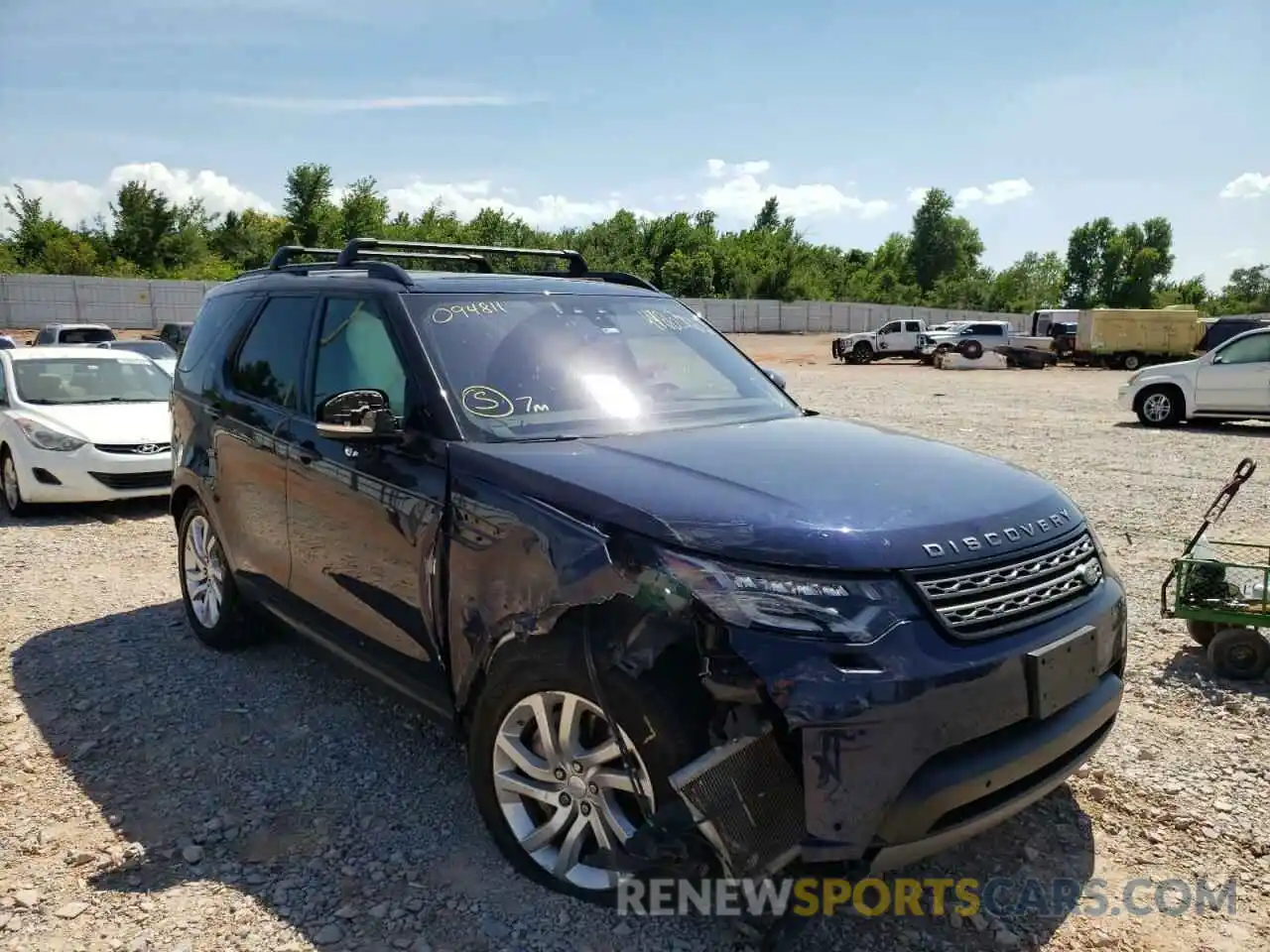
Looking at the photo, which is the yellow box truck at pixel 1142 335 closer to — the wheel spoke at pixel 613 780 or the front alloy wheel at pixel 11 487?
the front alloy wheel at pixel 11 487

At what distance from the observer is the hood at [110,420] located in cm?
871

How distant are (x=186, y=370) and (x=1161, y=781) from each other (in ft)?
17.2

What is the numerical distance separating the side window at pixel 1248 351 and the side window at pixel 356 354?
15.2 meters

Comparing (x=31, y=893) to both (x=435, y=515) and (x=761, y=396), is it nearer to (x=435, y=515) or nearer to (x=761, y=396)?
(x=435, y=515)

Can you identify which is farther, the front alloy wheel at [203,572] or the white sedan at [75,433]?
Result: the white sedan at [75,433]

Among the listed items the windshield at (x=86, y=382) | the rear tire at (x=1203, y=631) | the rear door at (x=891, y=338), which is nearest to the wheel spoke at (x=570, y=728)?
the rear tire at (x=1203, y=631)

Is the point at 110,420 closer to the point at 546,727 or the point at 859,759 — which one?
the point at 546,727

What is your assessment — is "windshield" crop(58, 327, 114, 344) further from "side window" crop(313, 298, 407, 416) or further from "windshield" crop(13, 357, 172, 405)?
"side window" crop(313, 298, 407, 416)

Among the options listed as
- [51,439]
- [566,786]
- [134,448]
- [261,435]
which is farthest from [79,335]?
[566,786]

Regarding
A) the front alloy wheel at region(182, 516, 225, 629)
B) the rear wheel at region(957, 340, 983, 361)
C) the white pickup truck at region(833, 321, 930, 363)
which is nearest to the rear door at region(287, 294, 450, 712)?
the front alloy wheel at region(182, 516, 225, 629)

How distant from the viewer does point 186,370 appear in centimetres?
540

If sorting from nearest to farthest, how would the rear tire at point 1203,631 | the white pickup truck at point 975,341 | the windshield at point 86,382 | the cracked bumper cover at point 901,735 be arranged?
the cracked bumper cover at point 901,735, the rear tire at point 1203,631, the windshield at point 86,382, the white pickup truck at point 975,341

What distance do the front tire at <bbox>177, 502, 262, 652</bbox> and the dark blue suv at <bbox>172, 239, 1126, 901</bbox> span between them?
983 millimetres

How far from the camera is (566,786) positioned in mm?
2797
